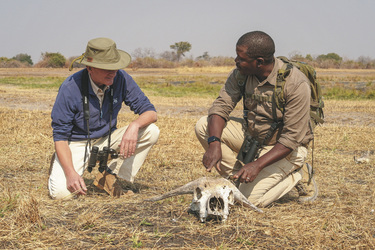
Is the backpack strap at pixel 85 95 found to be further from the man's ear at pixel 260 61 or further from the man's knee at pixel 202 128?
the man's ear at pixel 260 61

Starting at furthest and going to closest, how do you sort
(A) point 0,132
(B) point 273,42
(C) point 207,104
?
(C) point 207,104, (A) point 0,132, (B) point 273,42

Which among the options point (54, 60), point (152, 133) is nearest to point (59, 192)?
point (152, 133)

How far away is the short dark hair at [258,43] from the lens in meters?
4.09

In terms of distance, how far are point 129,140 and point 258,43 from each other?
5.10 feet

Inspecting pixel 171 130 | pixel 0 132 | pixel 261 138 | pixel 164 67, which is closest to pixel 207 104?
pixel 171 130

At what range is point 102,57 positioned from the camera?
4.28m

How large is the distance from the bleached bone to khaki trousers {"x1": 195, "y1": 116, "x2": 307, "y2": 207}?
0.40m

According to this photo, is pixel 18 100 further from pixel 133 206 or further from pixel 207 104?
pixel 133 206

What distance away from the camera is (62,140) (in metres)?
4.44

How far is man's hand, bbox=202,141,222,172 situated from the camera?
4.22 meters

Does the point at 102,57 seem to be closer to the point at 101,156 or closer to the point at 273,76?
the point at 101,156

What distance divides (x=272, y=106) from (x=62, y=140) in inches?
81.5

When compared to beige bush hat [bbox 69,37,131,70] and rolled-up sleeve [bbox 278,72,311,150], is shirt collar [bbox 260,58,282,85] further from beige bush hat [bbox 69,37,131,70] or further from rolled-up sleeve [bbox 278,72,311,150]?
beige bush hat [bbox 69,37,131,70]

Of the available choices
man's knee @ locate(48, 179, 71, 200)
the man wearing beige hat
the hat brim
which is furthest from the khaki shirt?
man's knee @ locate(48, 179, 71, 200)
